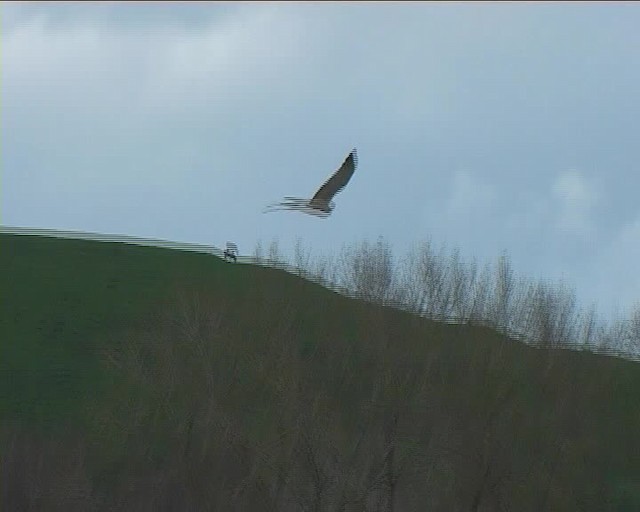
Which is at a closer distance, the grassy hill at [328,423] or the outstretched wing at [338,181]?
the outstretched wing at [338,181]

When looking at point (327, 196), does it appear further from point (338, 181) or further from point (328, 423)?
point (328, 423)

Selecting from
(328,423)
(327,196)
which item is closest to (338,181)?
(327,196)

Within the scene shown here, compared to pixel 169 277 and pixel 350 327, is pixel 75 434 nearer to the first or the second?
pixel 350 327

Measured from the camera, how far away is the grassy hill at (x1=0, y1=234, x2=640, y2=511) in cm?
3170

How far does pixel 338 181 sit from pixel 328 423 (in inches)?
598

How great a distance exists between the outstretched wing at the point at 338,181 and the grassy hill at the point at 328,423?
564 inches

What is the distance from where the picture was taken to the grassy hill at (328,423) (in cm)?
3170

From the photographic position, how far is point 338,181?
1802 cm

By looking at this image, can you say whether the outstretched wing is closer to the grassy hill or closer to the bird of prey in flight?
the bird of prey in flight

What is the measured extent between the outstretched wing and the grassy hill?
47.0 ft

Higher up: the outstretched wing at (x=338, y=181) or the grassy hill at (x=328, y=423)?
the outstretched wing at (x=338, y=181)

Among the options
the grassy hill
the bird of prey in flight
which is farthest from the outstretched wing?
the grassy hill

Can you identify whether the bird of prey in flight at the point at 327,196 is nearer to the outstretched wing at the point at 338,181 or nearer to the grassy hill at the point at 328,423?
the outstretched wing at the point at 338,181

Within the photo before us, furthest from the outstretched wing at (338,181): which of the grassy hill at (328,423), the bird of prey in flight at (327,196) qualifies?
the grassy hill at (328,423)
